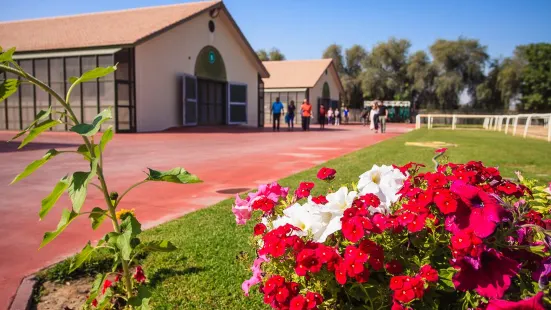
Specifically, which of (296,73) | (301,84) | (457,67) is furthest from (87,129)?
(457,67)

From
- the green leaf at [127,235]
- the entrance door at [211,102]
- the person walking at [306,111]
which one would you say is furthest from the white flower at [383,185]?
the entrance door at [211,102]

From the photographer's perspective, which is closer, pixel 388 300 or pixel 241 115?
pixel 388 300

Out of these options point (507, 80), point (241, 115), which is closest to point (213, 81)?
point (241, 115)

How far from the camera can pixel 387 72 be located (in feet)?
178

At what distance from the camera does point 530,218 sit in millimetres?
1705

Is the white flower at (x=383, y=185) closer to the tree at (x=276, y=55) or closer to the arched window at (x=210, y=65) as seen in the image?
the arched window at (x=210, y=65)

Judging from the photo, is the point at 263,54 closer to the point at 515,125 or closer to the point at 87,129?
the point at 515,125

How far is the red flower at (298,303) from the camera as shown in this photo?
1372mm

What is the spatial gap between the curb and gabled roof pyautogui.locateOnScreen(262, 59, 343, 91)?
114 feet

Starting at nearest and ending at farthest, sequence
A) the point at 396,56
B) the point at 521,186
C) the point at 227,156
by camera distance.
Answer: the point at 521,186 < the point at 227,156 < the point at 396,56

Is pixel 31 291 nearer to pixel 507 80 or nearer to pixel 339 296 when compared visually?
pixel 339 296

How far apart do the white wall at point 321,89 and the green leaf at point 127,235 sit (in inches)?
1419

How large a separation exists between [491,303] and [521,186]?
0.82m

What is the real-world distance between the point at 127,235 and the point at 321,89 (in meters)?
38.7
